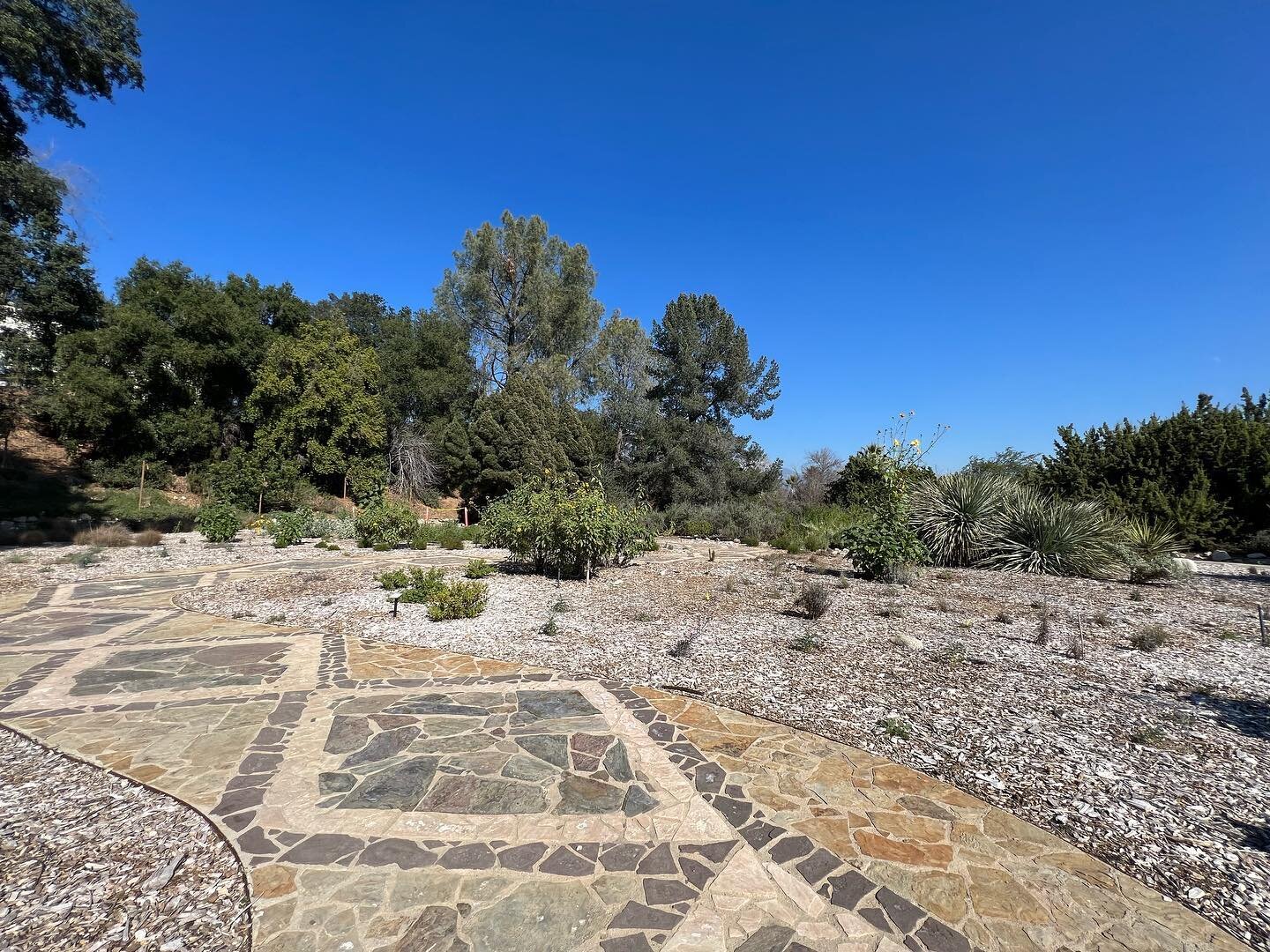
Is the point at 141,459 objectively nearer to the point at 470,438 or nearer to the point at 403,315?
the point at 470,438

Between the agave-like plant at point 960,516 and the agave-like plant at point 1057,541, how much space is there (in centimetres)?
19

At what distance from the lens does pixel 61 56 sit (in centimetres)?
1044

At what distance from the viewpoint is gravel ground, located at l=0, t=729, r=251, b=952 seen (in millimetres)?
1884

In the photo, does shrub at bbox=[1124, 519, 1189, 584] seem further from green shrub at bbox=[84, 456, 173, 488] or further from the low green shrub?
→ green shrub at bbox=[84, 456, 173, 488]

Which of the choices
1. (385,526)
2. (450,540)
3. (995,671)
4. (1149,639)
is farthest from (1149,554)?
(385,526)

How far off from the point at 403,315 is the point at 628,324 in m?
11.7

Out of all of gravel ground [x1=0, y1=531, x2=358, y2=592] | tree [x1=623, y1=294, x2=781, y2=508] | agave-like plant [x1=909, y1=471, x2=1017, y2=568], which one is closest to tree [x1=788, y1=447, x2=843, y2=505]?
tree [x1=623, y1=294, x2=781, y2=508]

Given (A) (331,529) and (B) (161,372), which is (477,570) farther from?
(B) (161,372)

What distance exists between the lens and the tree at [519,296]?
2511 centimetres

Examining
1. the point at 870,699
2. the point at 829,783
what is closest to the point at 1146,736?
the point at 870,699

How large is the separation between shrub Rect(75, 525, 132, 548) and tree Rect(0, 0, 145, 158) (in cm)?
785

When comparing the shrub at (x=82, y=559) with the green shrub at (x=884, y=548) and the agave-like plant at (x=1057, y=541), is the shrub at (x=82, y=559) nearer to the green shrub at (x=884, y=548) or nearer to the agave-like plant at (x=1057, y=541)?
the green shrub at (x=884, y=548)

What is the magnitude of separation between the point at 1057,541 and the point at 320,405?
22.0 m

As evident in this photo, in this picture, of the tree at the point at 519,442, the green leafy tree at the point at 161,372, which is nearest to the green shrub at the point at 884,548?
the tree at the point at 519,442
